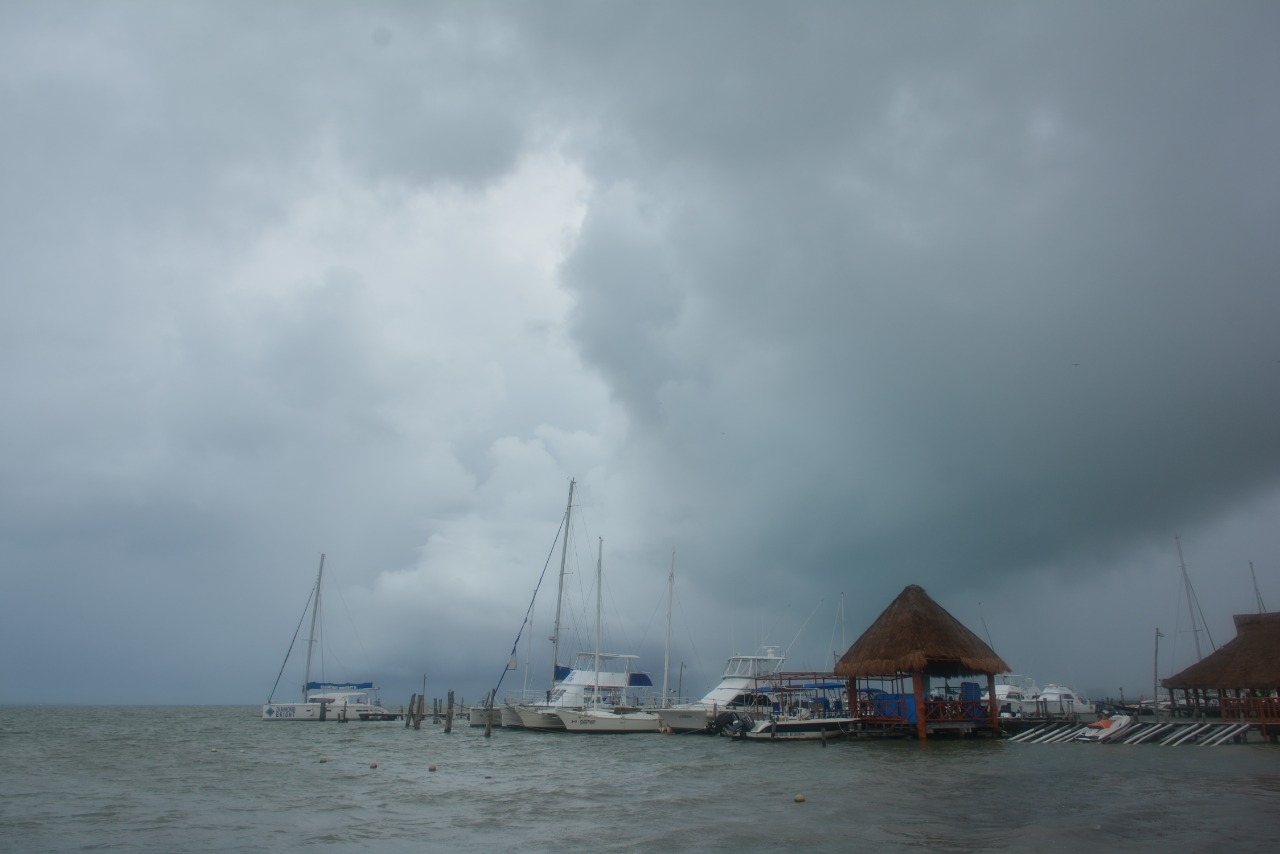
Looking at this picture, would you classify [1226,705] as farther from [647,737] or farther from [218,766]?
[218,766]

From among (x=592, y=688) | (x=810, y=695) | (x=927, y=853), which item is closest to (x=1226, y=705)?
(x=810, y=695)

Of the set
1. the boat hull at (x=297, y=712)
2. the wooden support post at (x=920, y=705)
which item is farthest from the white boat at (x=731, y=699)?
the boat hull at (x=297, y=712)

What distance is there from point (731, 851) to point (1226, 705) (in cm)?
3852

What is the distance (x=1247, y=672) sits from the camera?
130ft

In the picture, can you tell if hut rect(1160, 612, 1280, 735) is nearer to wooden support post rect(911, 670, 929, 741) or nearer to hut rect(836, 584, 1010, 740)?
hut rect(836, 584, 1010, 740)

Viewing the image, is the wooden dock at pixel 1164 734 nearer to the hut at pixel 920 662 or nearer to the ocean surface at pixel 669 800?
the ocean surface at pixel 669 800

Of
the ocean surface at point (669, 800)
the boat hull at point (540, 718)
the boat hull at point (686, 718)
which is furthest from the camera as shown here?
the boat hull at point (686, 718)

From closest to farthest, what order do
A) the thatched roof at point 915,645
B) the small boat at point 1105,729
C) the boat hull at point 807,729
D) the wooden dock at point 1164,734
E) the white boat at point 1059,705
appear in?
the wooden dock at point 1164,734 → the thatched roof at point 915,645 → the small boat at point 1105,729 → the boat hull at point 807,729 → the white boat at point 1059,705

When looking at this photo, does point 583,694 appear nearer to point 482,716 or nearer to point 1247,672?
point 482,716

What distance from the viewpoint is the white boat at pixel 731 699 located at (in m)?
→ 55.6

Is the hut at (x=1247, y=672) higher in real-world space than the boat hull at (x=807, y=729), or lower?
higher

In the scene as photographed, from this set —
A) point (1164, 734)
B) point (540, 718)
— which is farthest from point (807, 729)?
point (540, 718)

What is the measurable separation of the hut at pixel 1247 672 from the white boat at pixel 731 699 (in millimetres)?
22475

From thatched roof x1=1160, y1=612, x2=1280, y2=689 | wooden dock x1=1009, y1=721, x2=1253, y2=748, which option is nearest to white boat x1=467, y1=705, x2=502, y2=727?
wooden dock x1=1009, y1=721, x2=1253, y2=748
